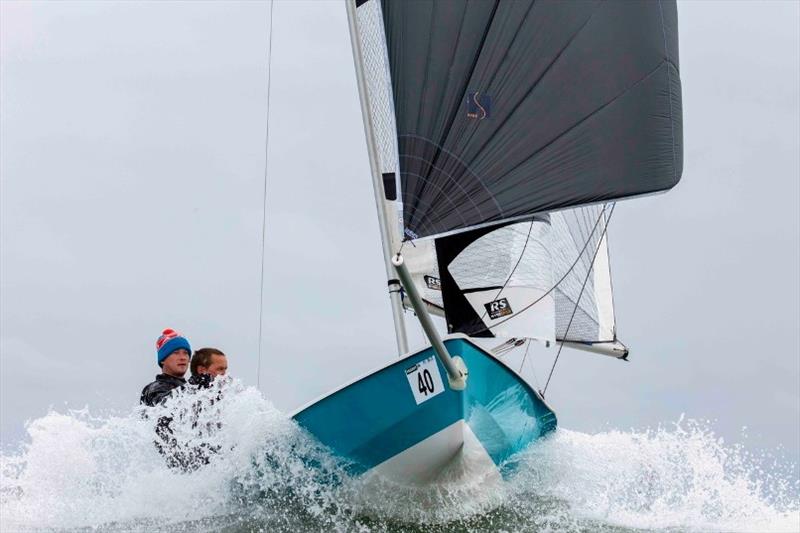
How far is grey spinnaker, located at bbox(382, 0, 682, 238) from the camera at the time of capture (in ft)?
19.3

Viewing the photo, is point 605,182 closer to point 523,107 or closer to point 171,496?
point 523,107

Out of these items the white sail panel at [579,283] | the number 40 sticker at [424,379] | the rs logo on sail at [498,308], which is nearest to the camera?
the number 40 sticker at [424,379]

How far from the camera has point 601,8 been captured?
612 cm

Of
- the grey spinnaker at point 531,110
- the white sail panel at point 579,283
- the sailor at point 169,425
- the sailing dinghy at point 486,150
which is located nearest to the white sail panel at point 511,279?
the white sail panel at point 579,283

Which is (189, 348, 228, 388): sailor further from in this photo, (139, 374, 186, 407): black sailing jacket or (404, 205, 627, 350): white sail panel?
(404, 205, 627, 350): white sail panel

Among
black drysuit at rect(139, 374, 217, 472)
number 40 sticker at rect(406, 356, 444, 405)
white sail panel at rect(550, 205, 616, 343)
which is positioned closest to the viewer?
number 40 sticker at rect(406, 356, 444, 405)

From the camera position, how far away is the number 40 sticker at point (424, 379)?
17.8 feet

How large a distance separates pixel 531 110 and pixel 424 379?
5.51ft

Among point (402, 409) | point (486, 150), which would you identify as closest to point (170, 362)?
point (402, 409)

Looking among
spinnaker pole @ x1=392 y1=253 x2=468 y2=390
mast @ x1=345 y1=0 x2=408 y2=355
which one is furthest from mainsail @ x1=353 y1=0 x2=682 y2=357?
spinnaker pole @ x1=392 y1=253 x2=468 y2=390

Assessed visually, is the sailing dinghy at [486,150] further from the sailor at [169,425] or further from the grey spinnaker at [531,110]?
the sailor at [169,425]

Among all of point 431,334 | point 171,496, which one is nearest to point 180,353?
point 171,496

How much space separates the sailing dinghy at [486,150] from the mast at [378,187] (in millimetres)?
15

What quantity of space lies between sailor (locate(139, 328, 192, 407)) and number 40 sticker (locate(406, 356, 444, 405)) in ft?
4.57
